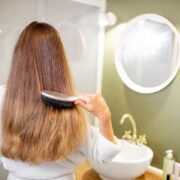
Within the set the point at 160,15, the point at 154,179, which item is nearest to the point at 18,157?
the point at 154,179

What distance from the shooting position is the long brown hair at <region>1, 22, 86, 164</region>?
833mm

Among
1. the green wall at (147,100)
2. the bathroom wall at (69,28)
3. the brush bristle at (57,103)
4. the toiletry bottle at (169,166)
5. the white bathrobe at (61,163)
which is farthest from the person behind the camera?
Result: the green wall at (147,100)

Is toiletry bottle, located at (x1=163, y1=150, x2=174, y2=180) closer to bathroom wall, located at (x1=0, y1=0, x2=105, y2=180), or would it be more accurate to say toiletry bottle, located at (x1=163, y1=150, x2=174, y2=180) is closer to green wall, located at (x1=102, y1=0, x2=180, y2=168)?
green wall, located at (x1=102, y1=0, x2=180, y2=168)

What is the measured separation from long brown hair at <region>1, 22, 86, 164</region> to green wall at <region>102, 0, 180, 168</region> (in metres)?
Answer: 1.01

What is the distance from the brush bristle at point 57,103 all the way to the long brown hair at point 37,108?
0.02 meters

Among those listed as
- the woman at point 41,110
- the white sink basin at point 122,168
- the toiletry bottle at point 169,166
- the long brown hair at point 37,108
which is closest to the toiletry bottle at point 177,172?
the toiletry bottle at point 169,166

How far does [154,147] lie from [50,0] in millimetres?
1244

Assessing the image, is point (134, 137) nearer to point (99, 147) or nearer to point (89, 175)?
point (89, 175)

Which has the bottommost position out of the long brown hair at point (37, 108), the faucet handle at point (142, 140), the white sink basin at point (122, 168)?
the white sink basin at point (122, 168)

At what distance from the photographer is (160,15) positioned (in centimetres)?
170

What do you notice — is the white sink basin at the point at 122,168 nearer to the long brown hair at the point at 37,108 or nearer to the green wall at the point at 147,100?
the green wall at the point at 147,100

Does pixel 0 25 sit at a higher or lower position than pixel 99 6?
lower

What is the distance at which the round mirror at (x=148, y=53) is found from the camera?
1683mm

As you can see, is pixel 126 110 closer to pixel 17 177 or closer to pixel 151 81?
pixel 151 81
